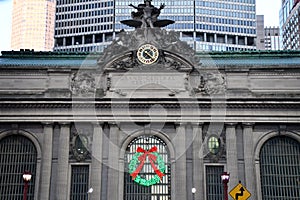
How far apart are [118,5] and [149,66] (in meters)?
104

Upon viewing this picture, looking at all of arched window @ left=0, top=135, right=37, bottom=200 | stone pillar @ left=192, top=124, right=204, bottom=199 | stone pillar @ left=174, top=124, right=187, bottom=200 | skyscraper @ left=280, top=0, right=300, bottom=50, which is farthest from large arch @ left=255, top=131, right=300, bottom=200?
skyscraper @ left=280, top=0, right=300, bottom=50

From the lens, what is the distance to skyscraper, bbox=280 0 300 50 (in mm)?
164625

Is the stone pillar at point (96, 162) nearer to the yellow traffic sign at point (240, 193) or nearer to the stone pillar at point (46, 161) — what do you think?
the stone pillar at point (46, 161)

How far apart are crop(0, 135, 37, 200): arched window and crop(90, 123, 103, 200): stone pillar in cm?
643

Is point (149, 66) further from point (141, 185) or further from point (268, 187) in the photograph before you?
point (268, 187)

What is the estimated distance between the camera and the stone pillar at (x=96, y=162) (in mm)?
46619

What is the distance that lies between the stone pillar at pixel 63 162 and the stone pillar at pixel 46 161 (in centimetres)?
96

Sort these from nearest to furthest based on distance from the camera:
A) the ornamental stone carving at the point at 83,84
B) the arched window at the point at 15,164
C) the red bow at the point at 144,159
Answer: the arched window at the point at 15,164 → the red bow at the point at 144,159 → the ornamental stone carving at the point at 83,84

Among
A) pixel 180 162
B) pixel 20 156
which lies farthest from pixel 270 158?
pixel 20 156

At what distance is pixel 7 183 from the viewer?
47750 millimetres

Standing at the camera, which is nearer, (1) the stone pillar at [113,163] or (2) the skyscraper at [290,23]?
(1) the stone pillar at [113,163]

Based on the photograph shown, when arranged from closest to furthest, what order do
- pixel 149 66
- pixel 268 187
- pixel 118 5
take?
pixel 268 187, pixel 149 66, pixel 118 5

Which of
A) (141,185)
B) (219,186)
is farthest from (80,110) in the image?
(219,186)

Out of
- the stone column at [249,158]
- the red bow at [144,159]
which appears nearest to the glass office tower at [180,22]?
the stone column at [249,158]
